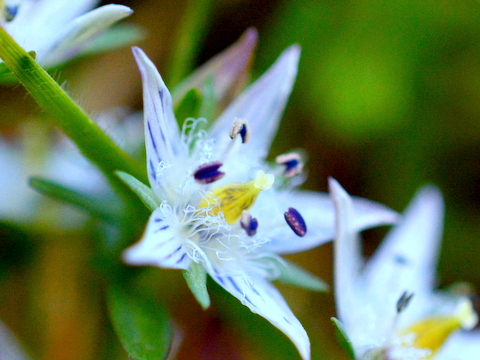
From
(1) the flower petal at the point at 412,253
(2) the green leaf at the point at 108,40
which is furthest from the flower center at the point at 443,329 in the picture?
(2) the green leaf at the point at 108,40

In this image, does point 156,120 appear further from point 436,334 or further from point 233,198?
point 436,334

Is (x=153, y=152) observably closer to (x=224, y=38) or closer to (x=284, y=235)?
(x=284, y=235)

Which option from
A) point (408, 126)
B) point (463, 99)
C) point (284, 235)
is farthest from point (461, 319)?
point (463, 99)

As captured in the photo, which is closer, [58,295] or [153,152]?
[153,152]

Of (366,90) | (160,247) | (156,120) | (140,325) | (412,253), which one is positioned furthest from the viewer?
(366,90)

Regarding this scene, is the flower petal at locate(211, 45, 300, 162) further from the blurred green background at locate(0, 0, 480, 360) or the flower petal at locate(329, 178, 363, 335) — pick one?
the blurred green background at locate(0, 0, 480, 360)

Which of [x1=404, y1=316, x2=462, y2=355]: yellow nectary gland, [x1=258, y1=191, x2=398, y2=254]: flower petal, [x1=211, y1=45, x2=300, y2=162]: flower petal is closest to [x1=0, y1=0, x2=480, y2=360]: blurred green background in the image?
[x1=404, y1=316, x2=462, y2=355]: yellow nectary gland

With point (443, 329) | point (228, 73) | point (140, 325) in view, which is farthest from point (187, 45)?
point (443, 329)
